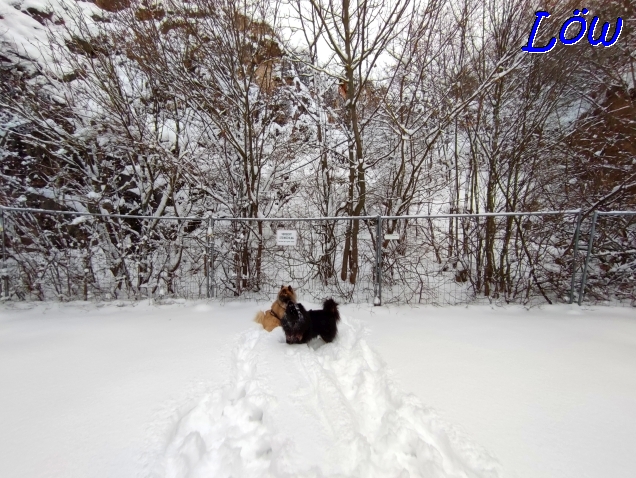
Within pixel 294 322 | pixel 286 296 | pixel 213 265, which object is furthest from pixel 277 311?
pixel 213 265

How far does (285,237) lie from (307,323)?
1.82m

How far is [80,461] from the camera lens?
5.56 feet

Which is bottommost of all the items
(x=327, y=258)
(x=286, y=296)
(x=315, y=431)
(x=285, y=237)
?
(x=315, y=431)

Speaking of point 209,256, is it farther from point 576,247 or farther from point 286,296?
point 576,247

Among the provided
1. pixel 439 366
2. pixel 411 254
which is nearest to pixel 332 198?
pixel 411 254

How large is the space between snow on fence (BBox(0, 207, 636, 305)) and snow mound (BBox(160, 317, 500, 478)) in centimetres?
223

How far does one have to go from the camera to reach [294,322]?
329 centimetres

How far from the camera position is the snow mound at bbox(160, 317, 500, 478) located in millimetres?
1714

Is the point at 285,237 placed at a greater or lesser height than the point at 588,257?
greater

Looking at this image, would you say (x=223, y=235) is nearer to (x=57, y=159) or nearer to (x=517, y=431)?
(x=57, y=159)

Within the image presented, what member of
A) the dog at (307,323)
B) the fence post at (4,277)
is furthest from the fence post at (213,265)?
the fence post at (4,277)

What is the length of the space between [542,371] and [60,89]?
27.3 ft

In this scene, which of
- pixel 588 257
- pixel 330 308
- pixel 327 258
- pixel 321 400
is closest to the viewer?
pixel 321 400

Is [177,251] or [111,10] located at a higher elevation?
[111,10]
